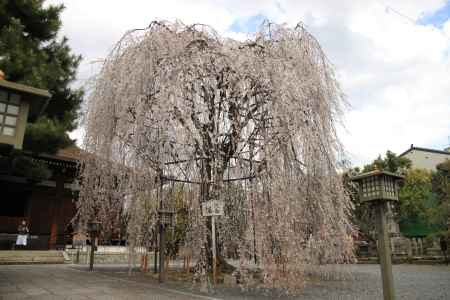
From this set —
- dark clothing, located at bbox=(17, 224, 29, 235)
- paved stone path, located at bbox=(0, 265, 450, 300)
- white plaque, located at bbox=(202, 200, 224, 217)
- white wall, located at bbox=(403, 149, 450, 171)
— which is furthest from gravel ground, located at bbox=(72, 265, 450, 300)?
white wall, located at bbox=(403, 149, 450, 171)

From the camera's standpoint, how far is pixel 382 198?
4199 millimetres

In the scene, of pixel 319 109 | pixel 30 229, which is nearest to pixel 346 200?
pixel 319 109

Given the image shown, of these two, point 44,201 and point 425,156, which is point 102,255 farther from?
point 425,156

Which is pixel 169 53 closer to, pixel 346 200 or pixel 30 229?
pixel 346 200

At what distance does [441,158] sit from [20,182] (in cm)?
2853

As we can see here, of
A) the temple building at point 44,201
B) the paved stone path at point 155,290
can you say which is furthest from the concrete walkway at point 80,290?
the temple building at point 44,201

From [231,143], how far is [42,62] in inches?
191

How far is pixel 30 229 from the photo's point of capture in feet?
46.4

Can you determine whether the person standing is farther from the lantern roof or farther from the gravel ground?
the lantern roof

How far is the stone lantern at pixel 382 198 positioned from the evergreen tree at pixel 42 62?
6.65m

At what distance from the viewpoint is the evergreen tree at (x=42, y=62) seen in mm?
7590

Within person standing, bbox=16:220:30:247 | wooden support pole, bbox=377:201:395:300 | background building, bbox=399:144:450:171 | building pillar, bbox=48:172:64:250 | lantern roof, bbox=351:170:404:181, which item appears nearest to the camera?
wooden support pole, bbox=377:201:395:300

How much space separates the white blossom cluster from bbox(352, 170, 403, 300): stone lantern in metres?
1.53

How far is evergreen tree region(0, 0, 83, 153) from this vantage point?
7590mm
